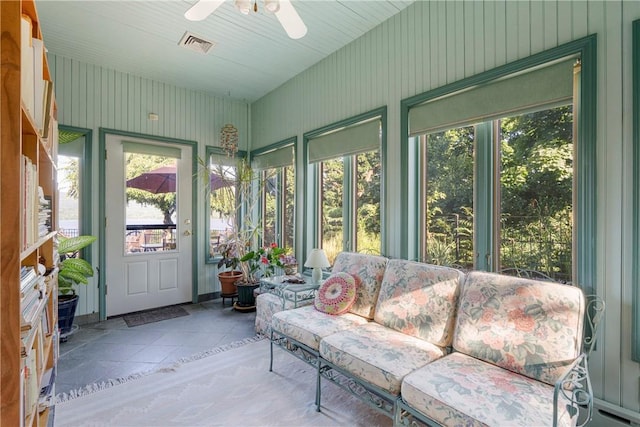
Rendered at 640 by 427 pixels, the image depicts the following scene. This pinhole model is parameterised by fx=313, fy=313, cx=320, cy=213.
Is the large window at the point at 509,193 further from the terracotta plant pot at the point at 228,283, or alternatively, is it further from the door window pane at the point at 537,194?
the terracotta plant pot at the point at 228,283

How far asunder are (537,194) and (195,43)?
3.30 metres

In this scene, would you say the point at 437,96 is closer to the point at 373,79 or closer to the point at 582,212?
the point at 373,79

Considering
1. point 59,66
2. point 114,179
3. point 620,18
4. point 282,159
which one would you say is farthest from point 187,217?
point 620,18

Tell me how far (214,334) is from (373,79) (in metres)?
3.01

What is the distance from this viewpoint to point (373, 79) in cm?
292

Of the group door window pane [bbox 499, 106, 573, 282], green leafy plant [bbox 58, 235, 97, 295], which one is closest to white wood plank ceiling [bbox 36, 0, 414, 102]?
door window pane [bbox 499, 106, 573, 282]

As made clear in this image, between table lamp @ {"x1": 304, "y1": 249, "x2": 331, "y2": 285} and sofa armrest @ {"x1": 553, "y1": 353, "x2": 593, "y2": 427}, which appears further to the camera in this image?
table lamp @ {"x1": 304, "y1": 249, "x2": 331, "y2": 285}

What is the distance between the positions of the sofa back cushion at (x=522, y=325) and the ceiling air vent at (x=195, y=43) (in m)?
3.23

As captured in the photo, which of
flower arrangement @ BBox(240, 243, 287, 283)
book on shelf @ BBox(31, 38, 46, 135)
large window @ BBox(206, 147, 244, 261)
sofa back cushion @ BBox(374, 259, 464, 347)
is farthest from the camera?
large window @ BBox(206, 147, 244, 261)

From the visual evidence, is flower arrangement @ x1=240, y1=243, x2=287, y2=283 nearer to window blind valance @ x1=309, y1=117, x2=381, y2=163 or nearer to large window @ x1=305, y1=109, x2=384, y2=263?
large window @ x1=305, y1=109, x2=384, y2=263

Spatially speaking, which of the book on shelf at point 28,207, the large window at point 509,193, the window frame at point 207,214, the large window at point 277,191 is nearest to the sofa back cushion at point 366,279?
the large window at point 509,193

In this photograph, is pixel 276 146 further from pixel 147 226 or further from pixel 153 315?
pixel 153 315

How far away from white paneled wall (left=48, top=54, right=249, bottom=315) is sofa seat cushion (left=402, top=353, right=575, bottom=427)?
3700 millimetres

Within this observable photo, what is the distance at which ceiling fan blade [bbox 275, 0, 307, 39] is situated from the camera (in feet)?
5.70
